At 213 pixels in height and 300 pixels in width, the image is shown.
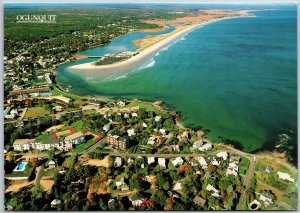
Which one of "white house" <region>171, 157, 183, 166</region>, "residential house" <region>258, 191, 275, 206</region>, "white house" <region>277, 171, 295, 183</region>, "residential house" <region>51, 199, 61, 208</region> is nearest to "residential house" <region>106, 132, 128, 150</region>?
"white house" <region>171, 157, 183, 166</region>

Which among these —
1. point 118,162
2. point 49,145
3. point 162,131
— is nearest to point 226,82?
point 162,131

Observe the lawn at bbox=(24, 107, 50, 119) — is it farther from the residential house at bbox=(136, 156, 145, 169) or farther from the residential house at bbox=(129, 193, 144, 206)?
the residential house at bbox=(129, 193, 144, 206)

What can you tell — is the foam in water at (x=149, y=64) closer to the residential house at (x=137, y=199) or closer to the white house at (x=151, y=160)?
the white house at (x=151, y=160)

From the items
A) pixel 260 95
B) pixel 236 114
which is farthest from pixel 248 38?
pixel 236 114

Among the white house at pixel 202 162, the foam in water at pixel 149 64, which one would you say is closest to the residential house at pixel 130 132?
the white house at pixel 202 162

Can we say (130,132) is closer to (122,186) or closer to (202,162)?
(202,162)

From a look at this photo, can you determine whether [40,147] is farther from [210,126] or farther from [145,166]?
[210,126]
